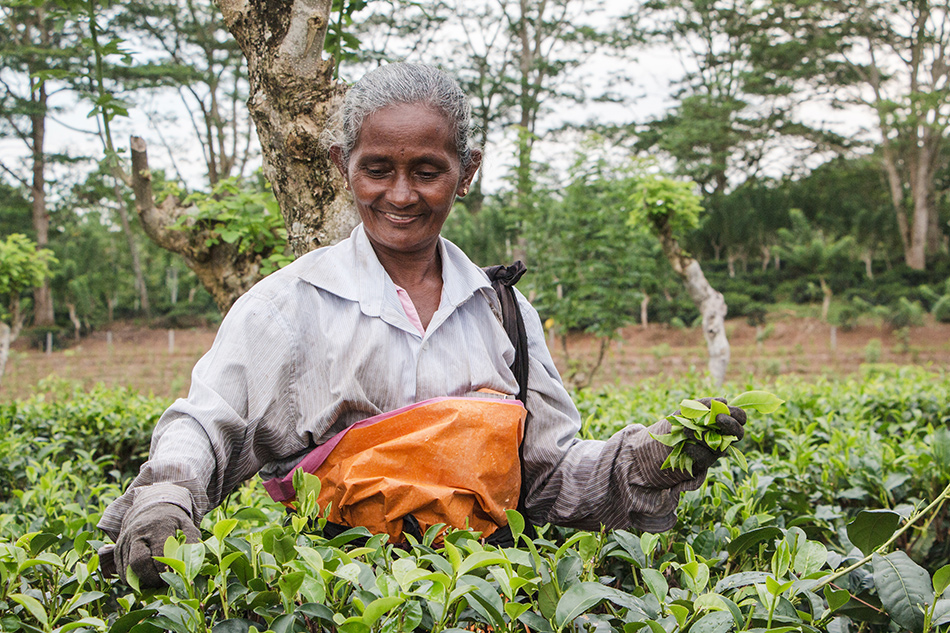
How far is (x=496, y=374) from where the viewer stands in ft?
4.51

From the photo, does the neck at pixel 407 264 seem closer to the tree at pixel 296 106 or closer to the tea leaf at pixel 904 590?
the tree at pixel 296 106

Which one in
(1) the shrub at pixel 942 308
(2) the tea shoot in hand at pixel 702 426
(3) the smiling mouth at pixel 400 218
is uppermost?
(3) the smiling mouth at pixel 400 218

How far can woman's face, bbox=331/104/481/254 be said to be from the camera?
1271 millimetres

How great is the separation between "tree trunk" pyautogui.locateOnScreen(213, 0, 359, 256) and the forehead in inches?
33.1

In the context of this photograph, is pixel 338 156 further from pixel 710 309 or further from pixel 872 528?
pixel 710 309

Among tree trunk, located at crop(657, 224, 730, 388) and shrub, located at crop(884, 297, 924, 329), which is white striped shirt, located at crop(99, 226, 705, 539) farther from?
shrub, located at crop(884, 297, 924, 329)

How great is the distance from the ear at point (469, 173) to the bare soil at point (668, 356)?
779 cm

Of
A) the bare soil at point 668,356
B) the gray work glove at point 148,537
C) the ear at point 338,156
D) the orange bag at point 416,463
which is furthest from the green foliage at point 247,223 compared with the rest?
the bare soil at point 668,356

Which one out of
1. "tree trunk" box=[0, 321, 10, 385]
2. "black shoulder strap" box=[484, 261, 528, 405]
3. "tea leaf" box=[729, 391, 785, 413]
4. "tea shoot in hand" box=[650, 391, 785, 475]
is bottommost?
"tree trunk" box=[0, 321, 10, 385]

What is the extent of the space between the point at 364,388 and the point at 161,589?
46cm

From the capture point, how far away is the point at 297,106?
6.92 ft

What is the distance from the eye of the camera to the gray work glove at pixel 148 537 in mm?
946

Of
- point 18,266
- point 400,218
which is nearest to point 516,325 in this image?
point 400,218

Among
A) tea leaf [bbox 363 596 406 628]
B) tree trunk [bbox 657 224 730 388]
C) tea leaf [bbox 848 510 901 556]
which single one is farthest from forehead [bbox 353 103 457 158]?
tree trunk [bbox 657 224 730 388]
